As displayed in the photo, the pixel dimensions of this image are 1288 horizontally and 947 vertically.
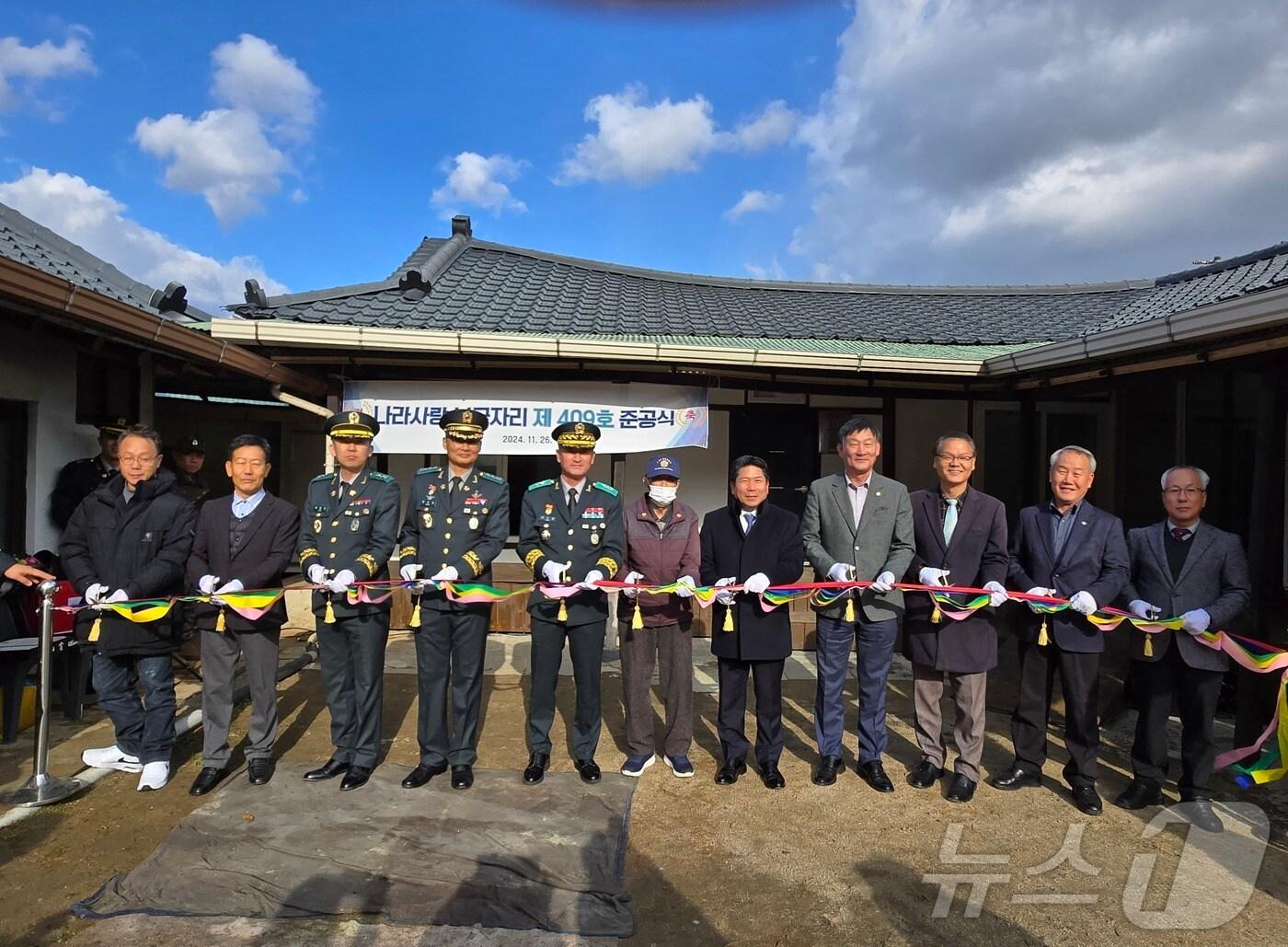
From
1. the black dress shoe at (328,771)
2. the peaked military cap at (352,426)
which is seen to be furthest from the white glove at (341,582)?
the black dress shoe at (328,771)

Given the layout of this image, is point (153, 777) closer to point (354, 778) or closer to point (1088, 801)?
point (354, 778)

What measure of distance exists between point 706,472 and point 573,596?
3771 millimetres

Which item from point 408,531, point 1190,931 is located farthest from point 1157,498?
point 408,531

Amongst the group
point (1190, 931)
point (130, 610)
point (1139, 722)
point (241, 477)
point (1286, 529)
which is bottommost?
point (1190, 931)

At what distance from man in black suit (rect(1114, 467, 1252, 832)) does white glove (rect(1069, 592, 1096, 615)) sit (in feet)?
0.99

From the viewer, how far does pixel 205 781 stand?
12.0 ft

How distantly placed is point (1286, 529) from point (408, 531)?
5334mm

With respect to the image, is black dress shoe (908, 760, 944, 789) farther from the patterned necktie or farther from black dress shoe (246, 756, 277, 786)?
black dress shoe (246, 756, 277, 786)

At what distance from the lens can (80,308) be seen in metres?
3.88

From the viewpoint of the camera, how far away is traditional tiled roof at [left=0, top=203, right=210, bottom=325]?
17.5 ft

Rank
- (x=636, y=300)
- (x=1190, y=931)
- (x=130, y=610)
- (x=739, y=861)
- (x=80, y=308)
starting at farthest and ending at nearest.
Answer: (x=636, y=300), (x=80, y=308), (x=130, y=610), (x=739, y=861), (x=1190, y=931)

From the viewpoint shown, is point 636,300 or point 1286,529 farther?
point 636,300

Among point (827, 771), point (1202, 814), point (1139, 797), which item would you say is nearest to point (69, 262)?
point (827, 771)

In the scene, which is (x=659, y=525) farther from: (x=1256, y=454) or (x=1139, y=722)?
(x=1256, y=454)
